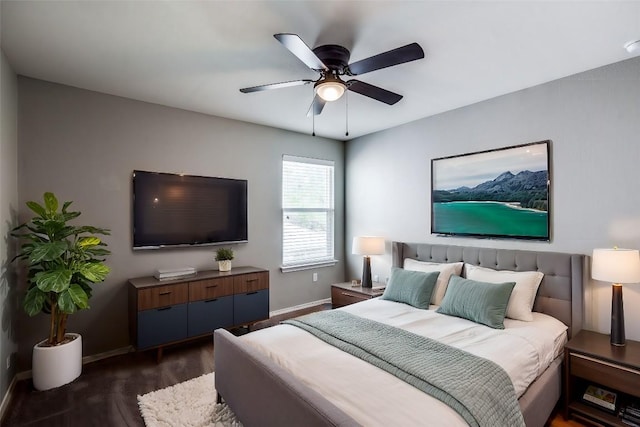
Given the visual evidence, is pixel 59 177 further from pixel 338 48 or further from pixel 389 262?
pixel 389 262

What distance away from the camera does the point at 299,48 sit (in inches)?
73.9

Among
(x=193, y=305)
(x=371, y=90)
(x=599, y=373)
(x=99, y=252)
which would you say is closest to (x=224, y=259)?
(x=193, y=305)

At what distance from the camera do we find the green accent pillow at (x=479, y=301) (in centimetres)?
262

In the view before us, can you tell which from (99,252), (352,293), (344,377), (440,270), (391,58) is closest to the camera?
(344,377)

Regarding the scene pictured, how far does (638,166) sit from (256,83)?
10.7ft

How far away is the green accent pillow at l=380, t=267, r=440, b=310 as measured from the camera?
3158 millimetres

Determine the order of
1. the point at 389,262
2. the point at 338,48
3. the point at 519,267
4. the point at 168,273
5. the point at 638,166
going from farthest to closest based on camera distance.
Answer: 1. the point at 389,262
2. the point at 168,273
3. the point at 519,267
4. the point at 638,166
5. the point at 338,48

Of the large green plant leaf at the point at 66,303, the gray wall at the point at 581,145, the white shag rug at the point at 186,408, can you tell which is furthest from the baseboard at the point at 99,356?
the gray wall at the point at 581,145

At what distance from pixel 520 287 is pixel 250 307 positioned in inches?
110

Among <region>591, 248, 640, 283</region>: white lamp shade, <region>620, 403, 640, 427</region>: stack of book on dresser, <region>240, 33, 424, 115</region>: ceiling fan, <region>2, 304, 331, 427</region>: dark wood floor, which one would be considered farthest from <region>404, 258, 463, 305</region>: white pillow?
<region>2, 304, 331, 427</region>: dark wood floor

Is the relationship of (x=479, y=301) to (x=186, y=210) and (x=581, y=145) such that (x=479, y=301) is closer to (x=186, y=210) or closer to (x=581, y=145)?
(x=581, y=145)

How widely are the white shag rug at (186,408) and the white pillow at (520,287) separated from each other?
240cm

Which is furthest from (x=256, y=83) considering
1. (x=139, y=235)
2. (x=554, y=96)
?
(x=554, y=96)

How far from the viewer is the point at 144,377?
2.86m
